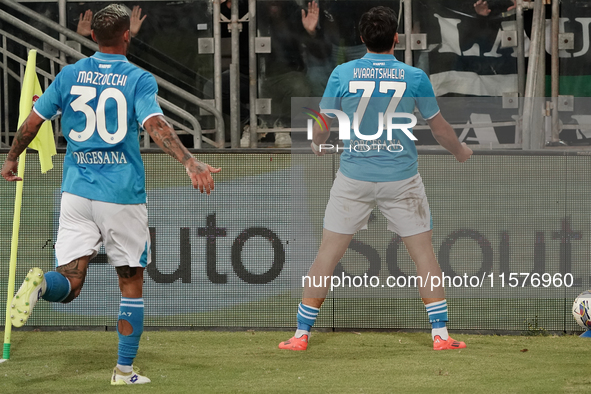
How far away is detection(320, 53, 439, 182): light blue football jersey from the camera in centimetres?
554

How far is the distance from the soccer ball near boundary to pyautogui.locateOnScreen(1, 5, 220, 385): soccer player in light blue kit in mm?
3157

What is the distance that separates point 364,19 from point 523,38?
272 centimetres

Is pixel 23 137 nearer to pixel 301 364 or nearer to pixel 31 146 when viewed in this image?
pixel 31 146

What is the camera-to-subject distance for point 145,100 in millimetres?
4371

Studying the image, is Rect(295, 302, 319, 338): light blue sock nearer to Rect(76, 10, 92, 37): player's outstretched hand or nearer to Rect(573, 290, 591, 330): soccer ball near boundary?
Result: Rect(573, 290, 591, 330): soccer ball near boundary

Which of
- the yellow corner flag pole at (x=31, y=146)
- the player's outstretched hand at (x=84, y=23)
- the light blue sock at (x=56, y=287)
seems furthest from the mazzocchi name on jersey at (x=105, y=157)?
the player's outstretched hand at (x=84, y=23)

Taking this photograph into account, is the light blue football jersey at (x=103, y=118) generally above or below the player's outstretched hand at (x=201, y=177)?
above

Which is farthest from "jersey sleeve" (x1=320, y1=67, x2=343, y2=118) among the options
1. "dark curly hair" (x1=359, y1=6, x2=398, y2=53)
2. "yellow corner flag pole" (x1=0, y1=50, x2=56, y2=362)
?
"yellow corner flag pole" (x1=0, y1=50, x2=56, y2=362)

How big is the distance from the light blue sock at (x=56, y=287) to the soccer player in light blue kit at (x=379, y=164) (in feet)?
6.26

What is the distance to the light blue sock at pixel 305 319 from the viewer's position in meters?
5.73

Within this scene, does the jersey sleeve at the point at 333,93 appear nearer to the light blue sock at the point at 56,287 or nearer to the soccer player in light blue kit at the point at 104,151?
the soccer player in light blue kit at the point at 104,151

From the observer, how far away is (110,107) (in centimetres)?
438

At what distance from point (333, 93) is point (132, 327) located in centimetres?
219

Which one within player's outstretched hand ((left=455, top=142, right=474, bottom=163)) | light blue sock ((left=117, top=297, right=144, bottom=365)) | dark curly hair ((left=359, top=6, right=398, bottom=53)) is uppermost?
dark curly hair ((left=359, top=6, right=398, bottom=53))
